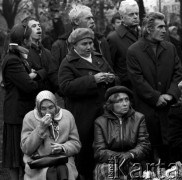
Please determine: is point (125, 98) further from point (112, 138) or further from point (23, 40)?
point (23, 40)

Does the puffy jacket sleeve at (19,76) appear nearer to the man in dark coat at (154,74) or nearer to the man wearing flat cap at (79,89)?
the man wearing flat cap at (79,89)

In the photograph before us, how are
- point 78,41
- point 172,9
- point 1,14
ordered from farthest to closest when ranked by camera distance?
point 172,9
point 1,14
point 78,41

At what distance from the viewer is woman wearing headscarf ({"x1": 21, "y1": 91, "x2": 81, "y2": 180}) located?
22.2 feet

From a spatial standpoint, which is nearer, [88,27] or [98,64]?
[98,64]

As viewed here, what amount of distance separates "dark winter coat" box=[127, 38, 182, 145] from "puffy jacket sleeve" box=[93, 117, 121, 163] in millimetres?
757

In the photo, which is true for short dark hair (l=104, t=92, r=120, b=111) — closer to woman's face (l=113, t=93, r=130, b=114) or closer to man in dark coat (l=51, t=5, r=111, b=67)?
woman's face (l=113, t=93, r=130, b=114)

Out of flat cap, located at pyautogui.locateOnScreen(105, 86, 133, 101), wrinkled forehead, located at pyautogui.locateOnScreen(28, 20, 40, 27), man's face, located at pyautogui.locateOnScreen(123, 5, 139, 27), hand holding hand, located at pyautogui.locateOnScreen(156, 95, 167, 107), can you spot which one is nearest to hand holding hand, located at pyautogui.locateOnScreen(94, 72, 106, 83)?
flat cap, located at pyautogui.locateOnScreen(105, 86, 133, 101)

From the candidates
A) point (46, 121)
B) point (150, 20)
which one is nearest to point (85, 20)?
point (150, 20)

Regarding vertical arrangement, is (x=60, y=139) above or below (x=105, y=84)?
below

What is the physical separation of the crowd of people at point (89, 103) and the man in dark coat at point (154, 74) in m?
0.01

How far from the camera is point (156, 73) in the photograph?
25.3 ft

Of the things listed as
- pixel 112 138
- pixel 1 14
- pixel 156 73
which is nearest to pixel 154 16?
pixel 156 73

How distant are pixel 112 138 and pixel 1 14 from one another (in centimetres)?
3472

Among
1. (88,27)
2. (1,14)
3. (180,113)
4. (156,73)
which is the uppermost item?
(1,14)
